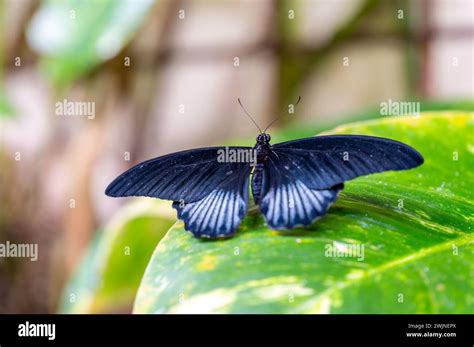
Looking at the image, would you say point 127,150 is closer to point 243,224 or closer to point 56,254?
point 56,254

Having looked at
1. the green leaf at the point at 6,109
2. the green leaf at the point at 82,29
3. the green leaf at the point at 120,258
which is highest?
the green leaf at the point at 82,29

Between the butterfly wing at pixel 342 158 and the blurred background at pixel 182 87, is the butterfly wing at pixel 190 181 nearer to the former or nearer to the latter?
the butterfly wing at pixel 342 158

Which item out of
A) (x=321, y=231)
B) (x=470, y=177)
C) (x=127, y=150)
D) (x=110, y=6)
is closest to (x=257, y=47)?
(x=127, y=150)

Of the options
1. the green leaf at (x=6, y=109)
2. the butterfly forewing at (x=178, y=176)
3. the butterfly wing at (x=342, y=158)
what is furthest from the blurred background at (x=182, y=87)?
the butterfly wing at (x=342, y=158)

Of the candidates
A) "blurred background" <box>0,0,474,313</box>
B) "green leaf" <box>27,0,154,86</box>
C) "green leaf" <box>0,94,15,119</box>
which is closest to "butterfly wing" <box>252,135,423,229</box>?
"green leaf" <box>27,0,154,86</box>

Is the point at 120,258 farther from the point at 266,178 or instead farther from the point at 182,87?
the point at 182,87

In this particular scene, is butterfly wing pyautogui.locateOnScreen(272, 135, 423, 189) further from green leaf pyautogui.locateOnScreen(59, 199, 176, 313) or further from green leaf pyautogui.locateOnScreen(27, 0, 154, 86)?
green leaf pyautogui.locateOnScreen(27, 0, 154, 86)

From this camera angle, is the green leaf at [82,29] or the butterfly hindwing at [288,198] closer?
the butterfly hindwing at [288,198]
